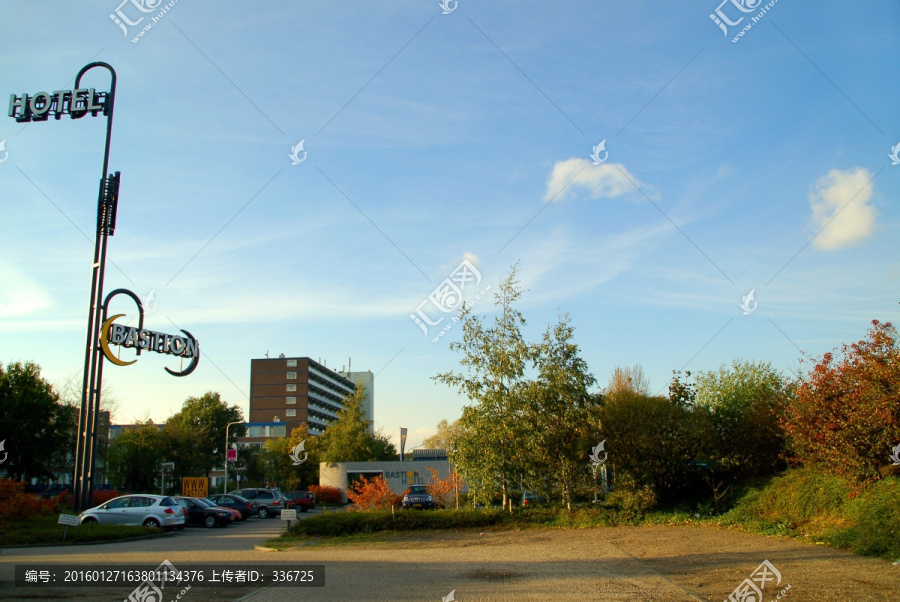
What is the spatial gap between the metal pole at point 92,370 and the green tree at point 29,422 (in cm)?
2016

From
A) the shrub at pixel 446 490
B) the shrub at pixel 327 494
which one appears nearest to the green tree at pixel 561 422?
the shrub at pixel 446 490

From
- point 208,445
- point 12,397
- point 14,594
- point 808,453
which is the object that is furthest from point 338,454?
point 14,594

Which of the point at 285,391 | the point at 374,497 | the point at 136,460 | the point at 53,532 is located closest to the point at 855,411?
the point at 374,497

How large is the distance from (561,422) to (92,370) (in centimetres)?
1794

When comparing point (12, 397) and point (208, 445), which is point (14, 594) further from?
point (208, 445)

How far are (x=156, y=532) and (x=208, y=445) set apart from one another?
184ft

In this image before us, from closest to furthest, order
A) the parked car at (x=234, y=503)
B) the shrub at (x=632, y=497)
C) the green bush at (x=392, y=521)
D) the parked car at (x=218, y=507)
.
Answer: the green bush at (x=392, y=521) < the shrub at (x=632, y=497) < the parked car at (x=218, y=507) < the parked car at (x=234, y=503)

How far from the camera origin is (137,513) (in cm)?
2309

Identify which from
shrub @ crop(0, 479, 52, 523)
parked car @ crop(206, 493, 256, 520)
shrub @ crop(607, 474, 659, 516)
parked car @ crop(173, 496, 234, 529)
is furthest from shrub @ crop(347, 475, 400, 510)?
shrub @ crop(0, 479, 52, 523)

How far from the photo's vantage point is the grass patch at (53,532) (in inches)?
696

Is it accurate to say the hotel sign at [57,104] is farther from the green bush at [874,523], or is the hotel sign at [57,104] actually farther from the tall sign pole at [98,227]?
the green bush at [874,523]

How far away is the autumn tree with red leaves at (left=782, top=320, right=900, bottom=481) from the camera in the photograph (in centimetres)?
1527

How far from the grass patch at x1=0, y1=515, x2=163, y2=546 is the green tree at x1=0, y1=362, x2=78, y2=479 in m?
22.6

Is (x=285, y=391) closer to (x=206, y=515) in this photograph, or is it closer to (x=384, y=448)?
(x=384, y=448)
